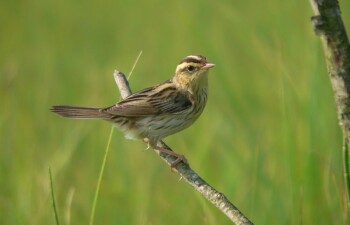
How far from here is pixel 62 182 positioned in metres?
5.21

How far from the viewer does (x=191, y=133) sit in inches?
262

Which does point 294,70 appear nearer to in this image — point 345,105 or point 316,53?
point 316,53

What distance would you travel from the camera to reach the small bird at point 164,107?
4277 millimetres

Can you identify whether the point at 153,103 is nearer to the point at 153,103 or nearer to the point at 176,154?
the point at 153,103

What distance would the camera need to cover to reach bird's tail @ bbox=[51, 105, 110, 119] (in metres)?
3.93

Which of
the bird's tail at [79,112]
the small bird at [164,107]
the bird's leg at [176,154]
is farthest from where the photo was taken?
the small bird at [164,107]

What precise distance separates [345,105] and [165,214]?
3044 millimetres

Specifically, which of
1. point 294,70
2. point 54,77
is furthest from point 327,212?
point 54,77

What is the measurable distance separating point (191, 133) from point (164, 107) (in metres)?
2.18

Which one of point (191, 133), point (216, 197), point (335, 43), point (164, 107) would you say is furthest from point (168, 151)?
point (191, 133)

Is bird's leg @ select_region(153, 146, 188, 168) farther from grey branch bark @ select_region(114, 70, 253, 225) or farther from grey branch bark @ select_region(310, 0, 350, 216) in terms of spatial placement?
grey branch bark @ select_region(310, 0, 350, 216)

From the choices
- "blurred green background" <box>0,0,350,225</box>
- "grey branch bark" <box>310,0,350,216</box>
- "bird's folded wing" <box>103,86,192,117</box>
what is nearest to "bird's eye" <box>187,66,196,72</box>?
"bird's folded wing" <box>103,86,192,117</box>

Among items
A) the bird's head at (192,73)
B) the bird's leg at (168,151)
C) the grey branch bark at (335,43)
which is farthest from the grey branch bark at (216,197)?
the bird's head at (192,73)

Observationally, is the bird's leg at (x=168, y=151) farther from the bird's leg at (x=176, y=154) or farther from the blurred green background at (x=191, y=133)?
the blurred green background at (x=191, y=133)
